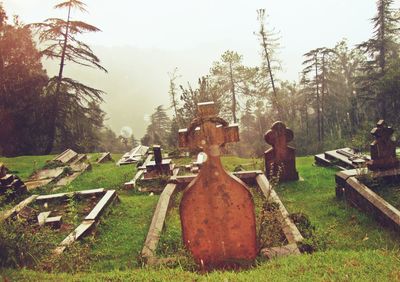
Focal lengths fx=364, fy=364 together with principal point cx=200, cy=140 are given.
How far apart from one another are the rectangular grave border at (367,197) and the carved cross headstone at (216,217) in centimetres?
276

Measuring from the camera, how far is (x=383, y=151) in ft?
27.0

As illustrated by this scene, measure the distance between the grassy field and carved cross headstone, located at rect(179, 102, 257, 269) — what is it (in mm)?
345

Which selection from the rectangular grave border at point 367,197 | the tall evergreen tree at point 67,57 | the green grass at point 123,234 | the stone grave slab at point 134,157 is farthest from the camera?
the tall evergreen tree at point 67,57

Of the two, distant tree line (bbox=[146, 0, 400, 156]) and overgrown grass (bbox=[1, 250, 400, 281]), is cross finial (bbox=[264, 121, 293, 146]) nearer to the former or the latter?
overgrown grass (bbox=[1, 250, 400, 281])

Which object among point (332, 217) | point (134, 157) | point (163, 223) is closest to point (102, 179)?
point (134, 157)

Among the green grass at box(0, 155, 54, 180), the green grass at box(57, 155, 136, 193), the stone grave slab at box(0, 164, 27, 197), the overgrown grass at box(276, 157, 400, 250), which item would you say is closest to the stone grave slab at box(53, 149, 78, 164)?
the green grass at box(0, 155, 54, 180)

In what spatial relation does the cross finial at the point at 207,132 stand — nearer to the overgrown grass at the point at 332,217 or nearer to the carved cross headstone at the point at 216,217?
the carved cross headstone at the point at 216,217

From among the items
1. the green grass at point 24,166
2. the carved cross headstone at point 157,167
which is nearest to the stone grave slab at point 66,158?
the green grass at point 24,166

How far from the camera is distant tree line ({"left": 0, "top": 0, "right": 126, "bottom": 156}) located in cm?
2352

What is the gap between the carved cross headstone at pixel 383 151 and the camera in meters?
8.17

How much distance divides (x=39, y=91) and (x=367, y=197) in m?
23.8

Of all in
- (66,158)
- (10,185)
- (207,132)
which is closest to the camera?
(207,132)

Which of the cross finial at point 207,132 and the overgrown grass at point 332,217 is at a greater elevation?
the cross finial at point 207,132

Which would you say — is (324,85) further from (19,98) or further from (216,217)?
(216,217)
